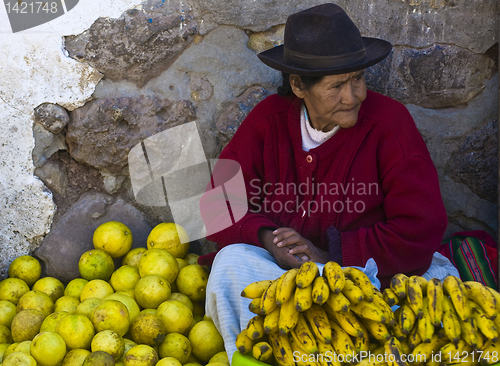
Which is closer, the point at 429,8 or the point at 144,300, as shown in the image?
the point at 144,300

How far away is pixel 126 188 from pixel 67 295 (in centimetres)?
80

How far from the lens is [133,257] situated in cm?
→ 309

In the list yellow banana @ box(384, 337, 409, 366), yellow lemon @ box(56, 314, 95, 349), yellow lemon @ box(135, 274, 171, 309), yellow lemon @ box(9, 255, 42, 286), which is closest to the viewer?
yellow banana @ box(384, 337, 409, 366)

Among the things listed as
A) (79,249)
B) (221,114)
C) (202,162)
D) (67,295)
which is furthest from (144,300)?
(221,114)

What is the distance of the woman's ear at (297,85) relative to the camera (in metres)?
2.54

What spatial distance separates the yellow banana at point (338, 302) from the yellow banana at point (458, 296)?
400mm

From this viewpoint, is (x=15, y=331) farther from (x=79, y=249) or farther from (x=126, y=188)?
(x=126, y=188)

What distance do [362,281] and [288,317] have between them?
0.31 metres

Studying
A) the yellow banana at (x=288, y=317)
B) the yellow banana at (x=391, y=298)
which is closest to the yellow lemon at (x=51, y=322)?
the yellow banana at (x=288, y=317)

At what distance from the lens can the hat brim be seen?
2.30 meters

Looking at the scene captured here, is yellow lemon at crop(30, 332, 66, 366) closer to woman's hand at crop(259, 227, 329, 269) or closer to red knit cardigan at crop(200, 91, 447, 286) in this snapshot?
red knit cardigan at crop(200, 91, 447, 286)

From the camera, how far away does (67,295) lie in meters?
2.90

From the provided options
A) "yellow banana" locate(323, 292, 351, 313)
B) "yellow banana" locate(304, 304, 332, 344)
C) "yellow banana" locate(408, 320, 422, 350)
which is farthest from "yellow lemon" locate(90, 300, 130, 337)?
"yellow banana" locate(408, 320, 422, 350)

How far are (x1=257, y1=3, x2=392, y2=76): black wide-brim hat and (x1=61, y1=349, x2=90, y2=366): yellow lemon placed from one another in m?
1.70
